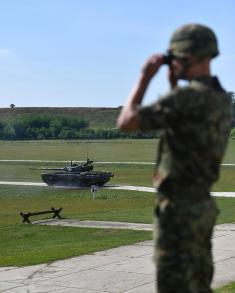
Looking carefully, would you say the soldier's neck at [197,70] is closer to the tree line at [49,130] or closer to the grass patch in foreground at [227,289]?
the grass patch in foreground at [227,289]

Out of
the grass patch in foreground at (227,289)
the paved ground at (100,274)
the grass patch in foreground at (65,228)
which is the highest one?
the grass patch in foreground at (227,289)

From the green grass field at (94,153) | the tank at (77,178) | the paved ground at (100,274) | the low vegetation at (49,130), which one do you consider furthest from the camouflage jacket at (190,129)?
the low vegetation at (49,130)

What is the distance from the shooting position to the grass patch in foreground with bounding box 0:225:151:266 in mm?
11406

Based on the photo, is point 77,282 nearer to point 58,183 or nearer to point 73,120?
point 58,183

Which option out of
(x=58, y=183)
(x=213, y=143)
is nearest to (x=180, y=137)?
(x=213, y=143)

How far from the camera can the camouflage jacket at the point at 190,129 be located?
3846mm

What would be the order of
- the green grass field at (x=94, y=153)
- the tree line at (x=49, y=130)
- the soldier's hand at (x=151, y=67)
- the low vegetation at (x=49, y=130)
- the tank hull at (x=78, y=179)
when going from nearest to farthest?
1. the soldier's hand at (x=151, y=67)
2. the tank hull at (x=78, y=179)
3. the green grass field at (x=94, y=153)
4. the tree line at (x=49, y=130)
5. the low vegetation at (x=49, y=130)

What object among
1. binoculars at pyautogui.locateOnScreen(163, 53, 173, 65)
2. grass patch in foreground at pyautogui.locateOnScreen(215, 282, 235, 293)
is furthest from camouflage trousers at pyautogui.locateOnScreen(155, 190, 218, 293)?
grass patch in foreground at pyautogui.locateOnScreen(215, 282, 235, 293)

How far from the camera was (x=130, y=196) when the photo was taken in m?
31.5

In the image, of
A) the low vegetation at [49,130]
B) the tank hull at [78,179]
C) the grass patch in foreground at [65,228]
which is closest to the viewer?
the grass patch in foreground at [65,228]

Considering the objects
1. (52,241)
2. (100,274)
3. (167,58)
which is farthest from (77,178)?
(167,58)

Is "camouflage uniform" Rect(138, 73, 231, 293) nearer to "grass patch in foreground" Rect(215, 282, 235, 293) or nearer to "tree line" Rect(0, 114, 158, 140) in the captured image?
"grass patch in foreground" Rect(215, 282, 235, 293)

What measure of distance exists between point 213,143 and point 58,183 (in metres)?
35.7

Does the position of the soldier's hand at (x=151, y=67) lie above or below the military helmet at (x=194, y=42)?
below
